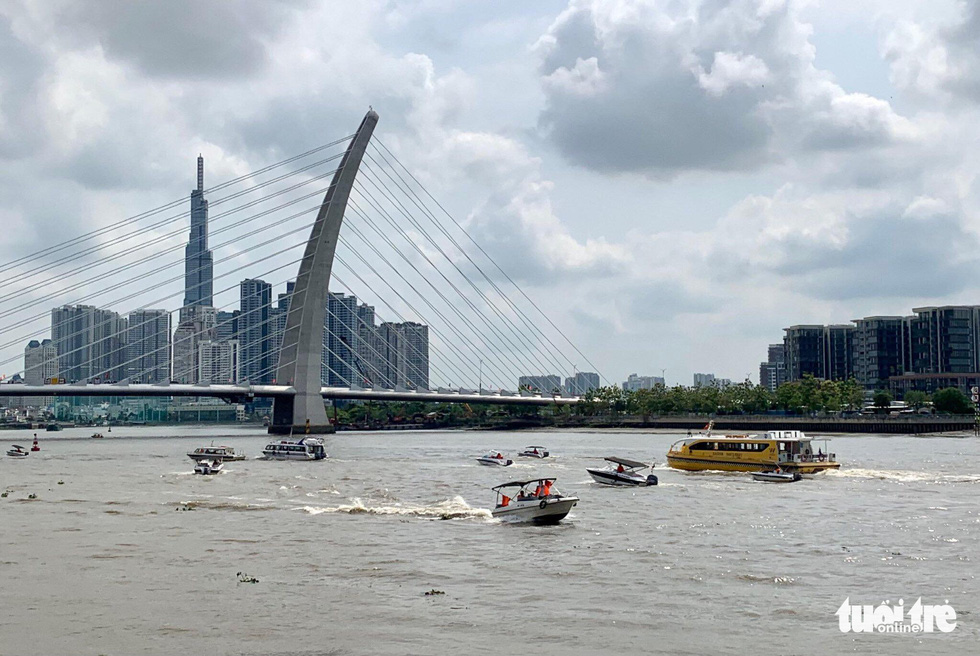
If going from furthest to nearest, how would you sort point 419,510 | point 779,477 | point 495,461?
point 495,461 → point 779,477 → point 419,510

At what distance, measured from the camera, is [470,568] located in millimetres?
27047

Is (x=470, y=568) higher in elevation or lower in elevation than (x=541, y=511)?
lower

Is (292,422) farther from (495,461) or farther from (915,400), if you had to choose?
(915,400)

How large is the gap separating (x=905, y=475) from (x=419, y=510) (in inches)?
1098

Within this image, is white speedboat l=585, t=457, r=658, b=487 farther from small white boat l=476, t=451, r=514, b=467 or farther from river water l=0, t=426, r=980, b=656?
small white boat l=476, t=451, r=514, b=467

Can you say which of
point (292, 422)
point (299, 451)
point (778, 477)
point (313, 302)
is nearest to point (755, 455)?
point (778, 477)

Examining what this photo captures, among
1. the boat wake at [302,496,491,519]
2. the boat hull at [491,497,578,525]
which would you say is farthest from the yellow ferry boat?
the boat hull at [491,497,578,525]

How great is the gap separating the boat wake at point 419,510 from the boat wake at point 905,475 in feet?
76.1

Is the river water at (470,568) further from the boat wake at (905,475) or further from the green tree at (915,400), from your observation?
the green tree at (915,400)

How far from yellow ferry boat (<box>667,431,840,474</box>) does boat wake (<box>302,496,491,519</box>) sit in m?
22.3

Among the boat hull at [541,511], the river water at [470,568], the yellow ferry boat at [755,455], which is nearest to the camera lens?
the river water at [470,568]

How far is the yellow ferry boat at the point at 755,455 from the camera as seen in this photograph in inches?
2282

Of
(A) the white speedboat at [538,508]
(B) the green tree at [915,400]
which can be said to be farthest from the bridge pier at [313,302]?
(B) the green tree at [915,400]

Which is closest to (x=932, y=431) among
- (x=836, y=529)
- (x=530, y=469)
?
(x=530, y=469)
